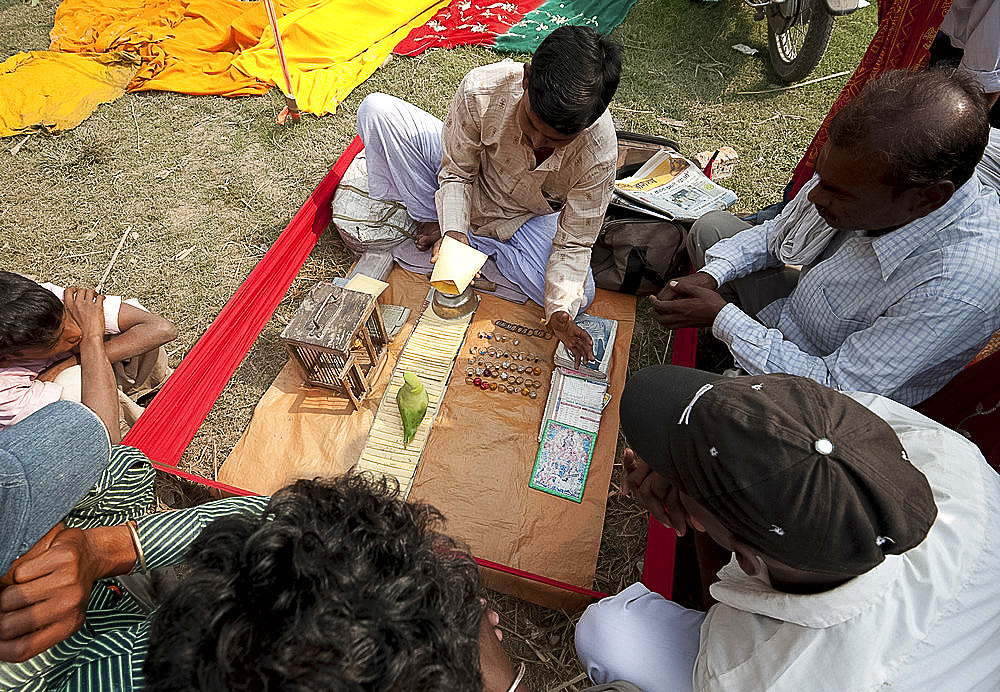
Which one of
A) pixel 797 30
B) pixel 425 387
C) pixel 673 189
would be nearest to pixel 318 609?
pixel 425 387

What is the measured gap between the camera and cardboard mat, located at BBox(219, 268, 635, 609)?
1.99 m

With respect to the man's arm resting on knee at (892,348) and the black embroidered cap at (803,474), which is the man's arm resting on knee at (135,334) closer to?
the black embroidered cap at (803,474)

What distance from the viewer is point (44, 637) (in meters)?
0.94

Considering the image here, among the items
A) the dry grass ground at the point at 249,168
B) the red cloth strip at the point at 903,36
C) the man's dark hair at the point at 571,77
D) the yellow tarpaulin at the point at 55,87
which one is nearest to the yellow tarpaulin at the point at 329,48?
the dry grass ground at the point at 249,168

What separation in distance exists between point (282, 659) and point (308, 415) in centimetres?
176

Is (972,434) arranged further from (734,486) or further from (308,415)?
(308,415)

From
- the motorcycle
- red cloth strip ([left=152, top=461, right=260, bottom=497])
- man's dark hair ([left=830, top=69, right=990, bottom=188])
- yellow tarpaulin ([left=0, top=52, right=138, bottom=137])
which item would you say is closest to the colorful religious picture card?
red cloth strip ([left=152, top=461, right=260, bottom=497])

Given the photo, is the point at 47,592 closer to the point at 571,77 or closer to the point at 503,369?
the point at 503,369

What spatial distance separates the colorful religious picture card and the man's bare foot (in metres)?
1.11

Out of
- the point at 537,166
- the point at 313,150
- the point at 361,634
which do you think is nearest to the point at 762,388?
the point at 361,634

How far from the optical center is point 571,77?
1821mm

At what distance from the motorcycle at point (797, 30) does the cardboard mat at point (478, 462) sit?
2.60 m

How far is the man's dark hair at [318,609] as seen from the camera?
0.65 meters

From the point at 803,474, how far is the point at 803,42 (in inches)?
156
